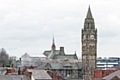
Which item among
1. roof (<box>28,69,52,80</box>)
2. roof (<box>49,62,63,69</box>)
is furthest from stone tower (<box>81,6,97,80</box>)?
roof (<box>28,69,52,80</box>)

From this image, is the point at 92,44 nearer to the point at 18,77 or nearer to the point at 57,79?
the point at 57,79

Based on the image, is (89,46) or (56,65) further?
(56,65)

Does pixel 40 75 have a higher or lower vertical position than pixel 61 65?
lower

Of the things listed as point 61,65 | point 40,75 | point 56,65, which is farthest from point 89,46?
point 40,75

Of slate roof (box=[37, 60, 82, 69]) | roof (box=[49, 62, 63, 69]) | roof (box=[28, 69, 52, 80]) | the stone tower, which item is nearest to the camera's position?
roof (box=[28, 69, 52, 80])

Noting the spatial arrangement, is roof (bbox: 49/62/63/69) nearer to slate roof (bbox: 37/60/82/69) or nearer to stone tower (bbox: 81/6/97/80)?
slate roof (bbox: 37/60/82/69)

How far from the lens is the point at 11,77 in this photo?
201 ft

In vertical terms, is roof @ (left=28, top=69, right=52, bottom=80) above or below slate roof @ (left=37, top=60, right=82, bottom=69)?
below

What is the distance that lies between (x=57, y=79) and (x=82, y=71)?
62226 millimetres

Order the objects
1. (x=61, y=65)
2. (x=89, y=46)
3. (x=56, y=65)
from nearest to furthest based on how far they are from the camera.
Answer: (x=89, y=46) → (x=56, y=65) → (x=61, y=65)

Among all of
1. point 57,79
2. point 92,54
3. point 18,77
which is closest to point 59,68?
point 92,54

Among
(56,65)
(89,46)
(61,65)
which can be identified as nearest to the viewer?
(89,46)

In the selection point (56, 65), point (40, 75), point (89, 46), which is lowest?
point (40, 75)

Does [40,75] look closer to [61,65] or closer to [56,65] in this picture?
[56,65]
